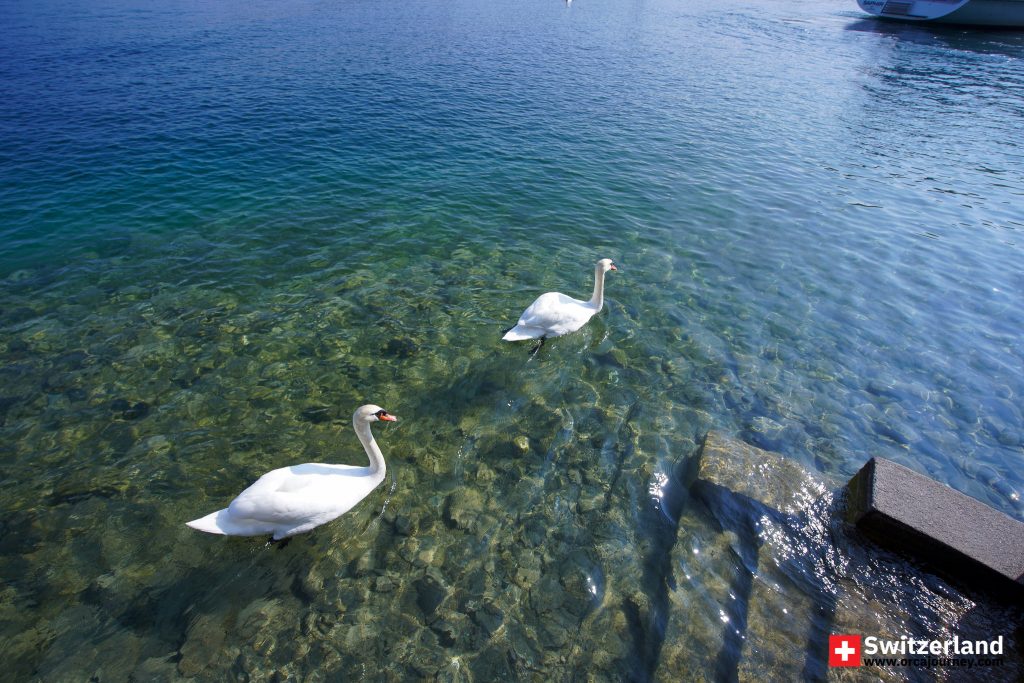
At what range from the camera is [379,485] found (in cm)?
807

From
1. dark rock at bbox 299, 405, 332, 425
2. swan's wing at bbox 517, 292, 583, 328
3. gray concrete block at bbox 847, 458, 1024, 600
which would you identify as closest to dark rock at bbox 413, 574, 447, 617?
dark rock at bbox 299, 405, 332, 425

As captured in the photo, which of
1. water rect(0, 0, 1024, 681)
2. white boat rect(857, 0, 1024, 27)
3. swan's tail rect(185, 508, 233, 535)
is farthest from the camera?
white boat rect(857, 0, 1024, 27)

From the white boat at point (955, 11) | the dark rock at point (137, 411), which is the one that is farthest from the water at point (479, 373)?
the white boat at point (955, 11)

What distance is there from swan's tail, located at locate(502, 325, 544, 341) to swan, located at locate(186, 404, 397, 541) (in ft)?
12.8

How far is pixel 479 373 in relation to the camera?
10.5 m

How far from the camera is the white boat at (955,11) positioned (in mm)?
54688

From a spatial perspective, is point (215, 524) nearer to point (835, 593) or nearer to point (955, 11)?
point (835, 593)

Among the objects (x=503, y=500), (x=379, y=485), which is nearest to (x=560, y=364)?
(x=503, y=500)

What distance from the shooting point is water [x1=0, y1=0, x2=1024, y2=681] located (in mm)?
6238

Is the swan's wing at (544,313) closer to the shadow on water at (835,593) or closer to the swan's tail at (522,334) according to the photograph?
the swan's tail at (522,334)

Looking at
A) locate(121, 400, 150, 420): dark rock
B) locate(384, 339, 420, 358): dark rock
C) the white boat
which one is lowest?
locate(121, 400, 150, 420): dark rock

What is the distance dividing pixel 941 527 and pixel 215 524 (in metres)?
9.54

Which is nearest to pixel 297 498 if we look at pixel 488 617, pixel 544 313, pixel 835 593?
pixel 488 617

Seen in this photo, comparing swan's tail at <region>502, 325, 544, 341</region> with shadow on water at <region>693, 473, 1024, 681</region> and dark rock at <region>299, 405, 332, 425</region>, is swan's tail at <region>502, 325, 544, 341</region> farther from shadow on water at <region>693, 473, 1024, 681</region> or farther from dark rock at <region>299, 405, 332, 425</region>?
shadow on water at <region>693, 473, 1024, 681</region>
